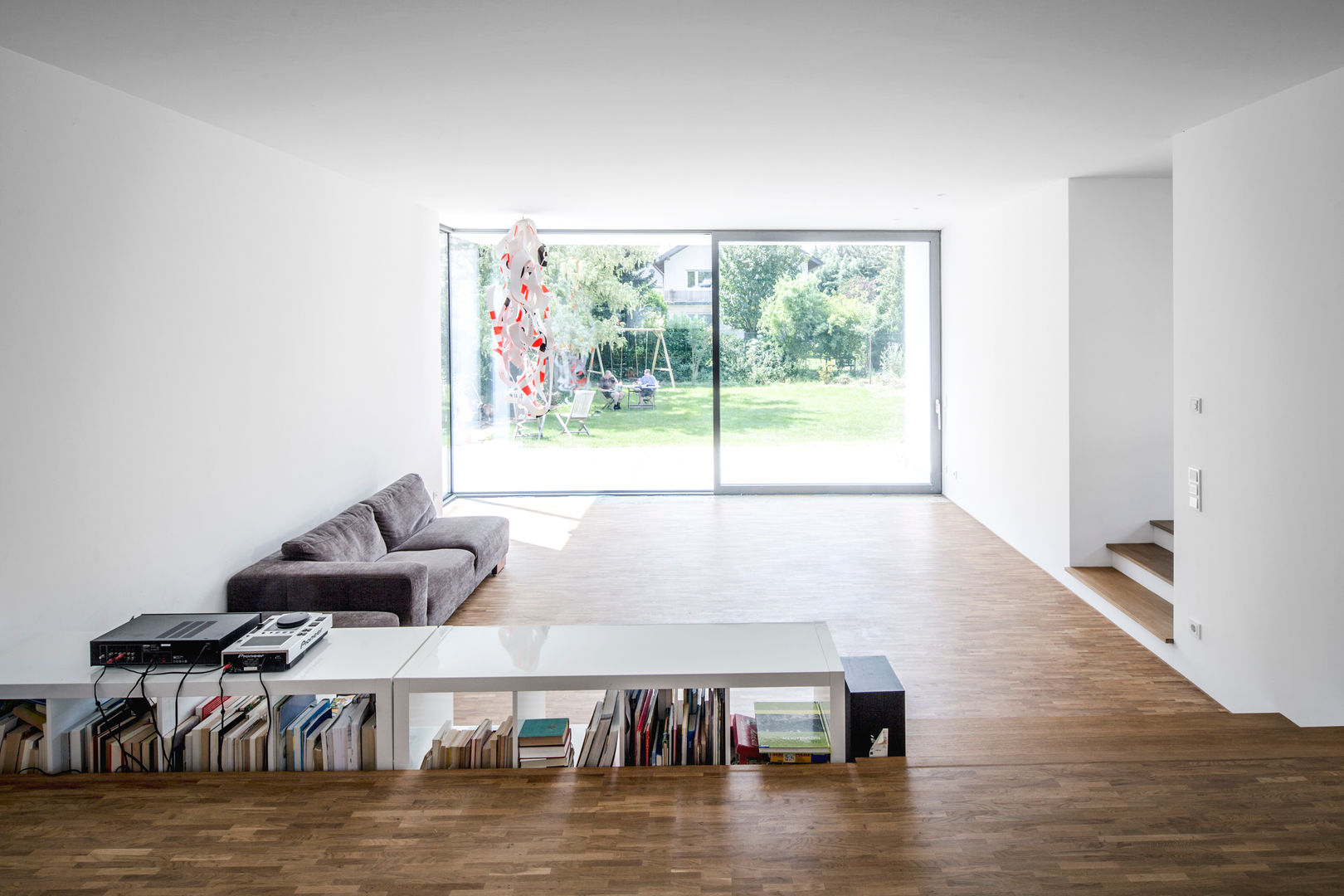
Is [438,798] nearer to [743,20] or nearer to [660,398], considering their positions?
[743,20]

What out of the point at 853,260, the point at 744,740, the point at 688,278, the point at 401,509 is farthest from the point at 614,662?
the point at 853,260

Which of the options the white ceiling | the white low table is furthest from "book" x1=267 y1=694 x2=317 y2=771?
the white ceiling

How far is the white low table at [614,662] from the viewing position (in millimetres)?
2863

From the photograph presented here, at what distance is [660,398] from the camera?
9867 millimetres

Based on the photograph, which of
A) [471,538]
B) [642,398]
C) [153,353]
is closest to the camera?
[153,353]

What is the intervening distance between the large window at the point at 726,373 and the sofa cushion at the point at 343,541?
13.0ft

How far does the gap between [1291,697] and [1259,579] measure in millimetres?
515

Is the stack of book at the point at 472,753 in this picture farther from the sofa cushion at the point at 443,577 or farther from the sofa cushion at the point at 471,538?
the sofa cushion at the point at 471,538

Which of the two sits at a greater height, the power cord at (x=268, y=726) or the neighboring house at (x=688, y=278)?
the neighboring house at (x=688, y=278)

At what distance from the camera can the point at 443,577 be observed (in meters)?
5.25

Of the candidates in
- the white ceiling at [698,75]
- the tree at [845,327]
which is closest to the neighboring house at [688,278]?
the tree at [845,327]

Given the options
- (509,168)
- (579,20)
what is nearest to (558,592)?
(509,168)

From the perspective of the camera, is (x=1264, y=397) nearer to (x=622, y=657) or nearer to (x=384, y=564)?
(x=622, y=657)

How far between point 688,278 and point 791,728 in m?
7.18
